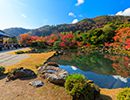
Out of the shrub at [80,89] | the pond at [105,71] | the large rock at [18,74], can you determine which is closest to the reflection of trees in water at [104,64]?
the pond at [105,71]

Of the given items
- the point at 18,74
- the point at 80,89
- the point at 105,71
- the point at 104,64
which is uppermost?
the point at 18,74

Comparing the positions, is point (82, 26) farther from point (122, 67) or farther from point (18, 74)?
point (18, 74)

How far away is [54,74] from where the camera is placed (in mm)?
9188

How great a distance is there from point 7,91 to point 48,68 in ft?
8.71

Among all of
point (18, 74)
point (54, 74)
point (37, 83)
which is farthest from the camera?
point (18, 74)

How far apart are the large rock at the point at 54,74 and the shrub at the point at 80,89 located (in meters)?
1.20

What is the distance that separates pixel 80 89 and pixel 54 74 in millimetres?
2514

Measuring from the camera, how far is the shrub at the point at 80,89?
700 cm

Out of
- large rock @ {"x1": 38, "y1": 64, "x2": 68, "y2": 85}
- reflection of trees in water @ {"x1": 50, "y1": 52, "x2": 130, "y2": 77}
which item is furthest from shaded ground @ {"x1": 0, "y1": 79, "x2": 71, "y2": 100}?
reflection of trees in water @ {"x1": 50, "y1": 52, "x2": 130, "y2": 77}

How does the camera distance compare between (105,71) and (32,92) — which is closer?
(32,92)

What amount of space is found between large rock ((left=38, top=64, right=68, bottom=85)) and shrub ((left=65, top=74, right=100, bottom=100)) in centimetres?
120

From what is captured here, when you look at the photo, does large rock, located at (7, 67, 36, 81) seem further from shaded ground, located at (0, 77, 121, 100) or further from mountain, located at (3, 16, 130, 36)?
mountain, located at (3, 16, 130, 36)

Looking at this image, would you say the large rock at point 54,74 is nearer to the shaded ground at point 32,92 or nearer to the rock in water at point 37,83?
the shaded ground at point 32,92

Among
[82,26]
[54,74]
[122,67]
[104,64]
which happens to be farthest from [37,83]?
[82,26]
